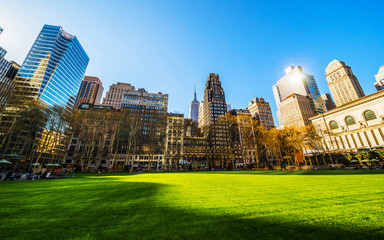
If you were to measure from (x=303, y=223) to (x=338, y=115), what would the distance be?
75.7 meters

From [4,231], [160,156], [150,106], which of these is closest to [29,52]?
[150,106]

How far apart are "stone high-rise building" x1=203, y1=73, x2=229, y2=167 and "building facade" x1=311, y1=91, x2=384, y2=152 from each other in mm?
47285

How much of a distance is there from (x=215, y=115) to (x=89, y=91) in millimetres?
133839

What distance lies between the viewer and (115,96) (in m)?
142

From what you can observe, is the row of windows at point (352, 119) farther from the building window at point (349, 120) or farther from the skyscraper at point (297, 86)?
the skyscraper at point (297, 86)

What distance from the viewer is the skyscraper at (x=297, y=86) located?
15312 centimetres

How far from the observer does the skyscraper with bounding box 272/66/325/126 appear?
153 m

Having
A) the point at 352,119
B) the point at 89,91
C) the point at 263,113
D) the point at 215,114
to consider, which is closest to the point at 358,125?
the point at 352,119

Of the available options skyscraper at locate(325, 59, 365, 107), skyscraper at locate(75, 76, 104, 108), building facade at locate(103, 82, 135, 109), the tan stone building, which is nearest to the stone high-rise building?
the tan stone building

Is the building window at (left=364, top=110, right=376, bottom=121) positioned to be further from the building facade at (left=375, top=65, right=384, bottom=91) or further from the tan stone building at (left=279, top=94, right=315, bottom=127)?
the building facade at (left=375, top=65, right=384, bottom=91)

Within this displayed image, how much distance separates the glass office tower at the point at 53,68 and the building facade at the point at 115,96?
29488mm

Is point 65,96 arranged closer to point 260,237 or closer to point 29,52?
point 29,52

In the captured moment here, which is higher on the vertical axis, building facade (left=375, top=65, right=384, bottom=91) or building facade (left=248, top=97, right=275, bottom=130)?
building facade (left=375, top=65, right=384, bottom=91)

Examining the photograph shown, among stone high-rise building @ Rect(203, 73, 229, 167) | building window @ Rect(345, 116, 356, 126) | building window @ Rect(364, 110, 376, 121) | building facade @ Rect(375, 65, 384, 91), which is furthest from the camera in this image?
building facade @ Rect(375, 65, 384, 91)
